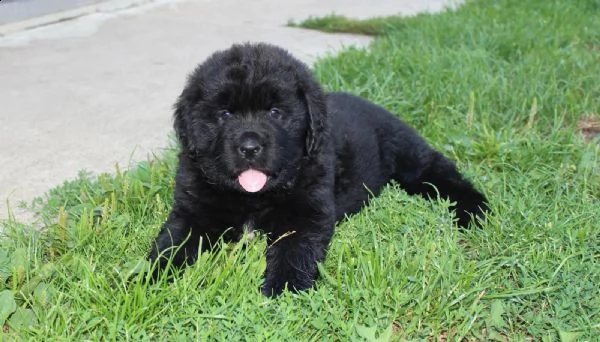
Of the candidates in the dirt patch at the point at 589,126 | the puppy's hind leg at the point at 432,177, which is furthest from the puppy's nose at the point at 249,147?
the dirt patch at the point at 589,126

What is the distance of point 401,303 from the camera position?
7.80 ft

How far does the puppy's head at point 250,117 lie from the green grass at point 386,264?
11.6 inches

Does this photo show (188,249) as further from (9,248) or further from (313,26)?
(313,26)

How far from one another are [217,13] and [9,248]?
5.36 meters

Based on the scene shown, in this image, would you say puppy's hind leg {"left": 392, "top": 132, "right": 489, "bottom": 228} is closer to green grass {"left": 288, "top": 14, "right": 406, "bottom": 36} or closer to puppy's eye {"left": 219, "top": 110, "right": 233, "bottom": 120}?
puppy's eye {"left": 219, "top": 110, "right": 233, "bottom": 120}

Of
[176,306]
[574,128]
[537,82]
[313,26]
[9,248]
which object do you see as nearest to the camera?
[176,306]

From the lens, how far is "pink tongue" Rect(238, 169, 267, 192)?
2660 mm

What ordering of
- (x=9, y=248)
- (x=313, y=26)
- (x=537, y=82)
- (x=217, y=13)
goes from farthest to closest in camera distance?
(x=217, y=13) → (x=313, y=26) → (x=537, y=82) → (x=9, y=248)

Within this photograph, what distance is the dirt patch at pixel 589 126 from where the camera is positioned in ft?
14.1

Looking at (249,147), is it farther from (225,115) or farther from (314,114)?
(314,114)

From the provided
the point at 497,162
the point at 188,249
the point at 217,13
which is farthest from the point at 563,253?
the point at 217,13

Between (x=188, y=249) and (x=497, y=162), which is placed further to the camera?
(x=497, y=162)

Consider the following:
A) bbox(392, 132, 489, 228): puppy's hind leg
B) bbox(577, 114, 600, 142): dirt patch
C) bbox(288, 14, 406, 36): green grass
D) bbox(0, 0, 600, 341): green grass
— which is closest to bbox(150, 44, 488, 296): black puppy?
bbox(0, 0, 600, 341): green grass

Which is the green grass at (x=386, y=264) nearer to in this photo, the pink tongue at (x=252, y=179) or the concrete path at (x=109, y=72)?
the pink tongue at (x=252, y=179)
